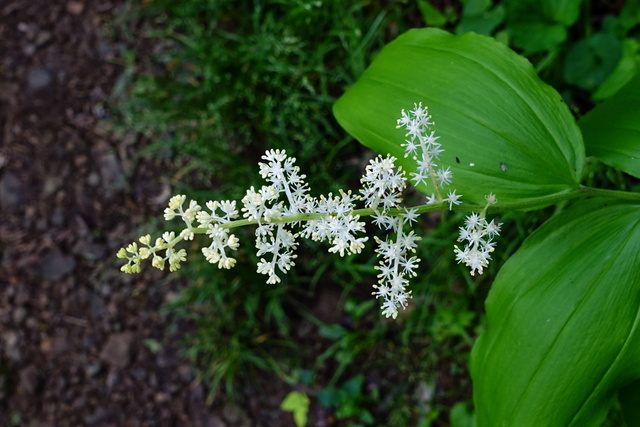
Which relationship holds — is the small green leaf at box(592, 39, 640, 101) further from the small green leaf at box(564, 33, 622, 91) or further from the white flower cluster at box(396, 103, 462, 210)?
the white flower cluster at box(396, 103, 462, 210)

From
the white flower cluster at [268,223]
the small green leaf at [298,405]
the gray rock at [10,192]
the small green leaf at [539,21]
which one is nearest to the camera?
the white flower cluster at [268,223]

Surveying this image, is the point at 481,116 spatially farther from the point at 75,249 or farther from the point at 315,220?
the point at 75,249

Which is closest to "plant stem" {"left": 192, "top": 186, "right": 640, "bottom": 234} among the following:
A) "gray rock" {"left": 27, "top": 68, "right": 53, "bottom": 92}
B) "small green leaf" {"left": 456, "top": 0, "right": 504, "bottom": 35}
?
"small green leaf" {"left": 456, "top": 0, "right": 504, "bottom": 35}

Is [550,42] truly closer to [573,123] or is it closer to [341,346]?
[573,123]

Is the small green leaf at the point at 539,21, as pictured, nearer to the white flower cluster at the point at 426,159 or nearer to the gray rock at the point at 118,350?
the white flower cluster at the point at 426,159

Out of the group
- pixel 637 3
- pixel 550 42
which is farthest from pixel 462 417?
pixel 637 3

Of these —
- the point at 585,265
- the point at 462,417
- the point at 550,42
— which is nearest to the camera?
the point at 585,265

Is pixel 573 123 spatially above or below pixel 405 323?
above

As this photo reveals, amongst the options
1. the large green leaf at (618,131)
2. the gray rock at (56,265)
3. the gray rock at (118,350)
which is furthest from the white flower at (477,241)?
the gray rock at (56,265)
